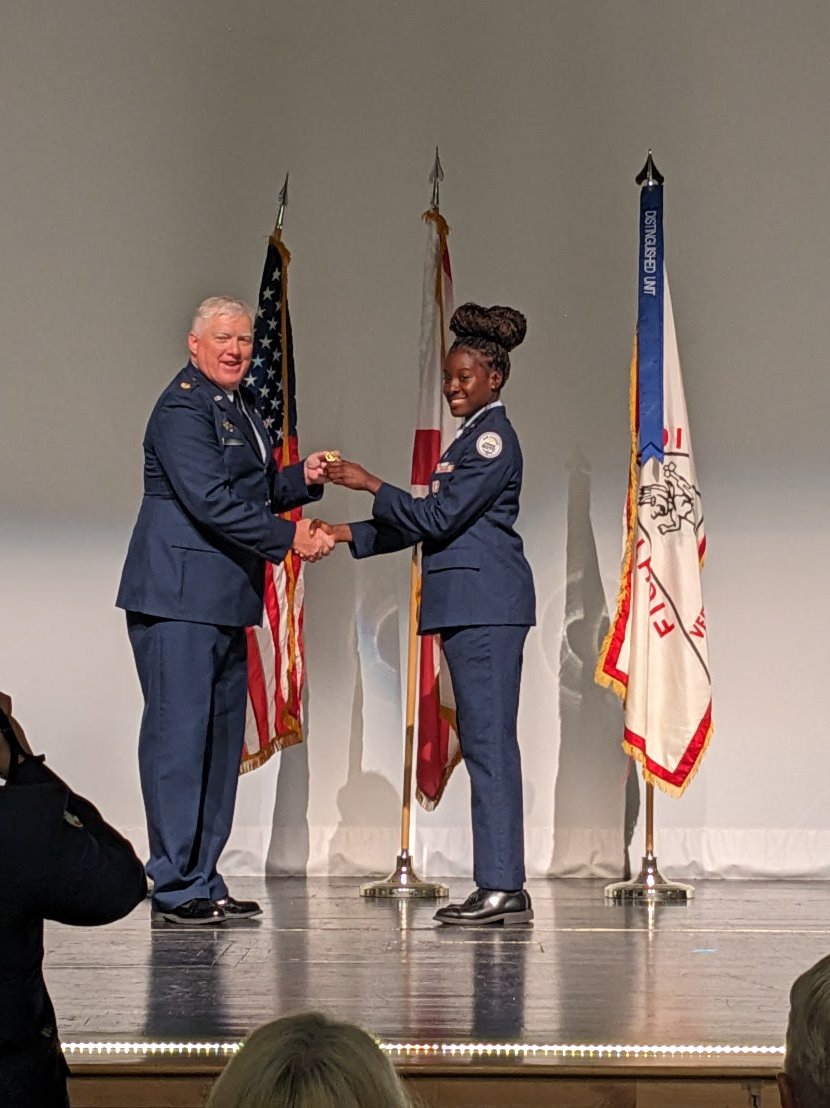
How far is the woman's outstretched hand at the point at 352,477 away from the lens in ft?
13.6

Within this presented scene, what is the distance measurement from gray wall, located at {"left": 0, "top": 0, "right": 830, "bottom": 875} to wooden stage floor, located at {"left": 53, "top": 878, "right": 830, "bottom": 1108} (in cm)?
99

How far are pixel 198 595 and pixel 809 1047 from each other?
9.24 feet

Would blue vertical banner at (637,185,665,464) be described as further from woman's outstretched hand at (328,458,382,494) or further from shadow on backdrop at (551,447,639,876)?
woman's outstretched hand at (328,458,382,494)

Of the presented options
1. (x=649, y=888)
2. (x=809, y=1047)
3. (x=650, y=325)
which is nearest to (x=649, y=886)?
(x=649, y=888)

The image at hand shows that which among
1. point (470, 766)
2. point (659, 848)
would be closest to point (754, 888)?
point (659, 848)

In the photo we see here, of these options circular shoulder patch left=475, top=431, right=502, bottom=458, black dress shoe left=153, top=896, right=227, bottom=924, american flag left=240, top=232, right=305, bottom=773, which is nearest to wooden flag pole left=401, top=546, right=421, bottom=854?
american flag left=240, top=232, right=305, bottom=773

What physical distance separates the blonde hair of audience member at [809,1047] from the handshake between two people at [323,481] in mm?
2789

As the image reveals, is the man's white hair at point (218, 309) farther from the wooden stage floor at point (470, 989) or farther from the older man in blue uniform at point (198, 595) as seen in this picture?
the wooden stage floor at point (470, 989)

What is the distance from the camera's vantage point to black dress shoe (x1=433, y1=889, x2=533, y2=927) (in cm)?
381

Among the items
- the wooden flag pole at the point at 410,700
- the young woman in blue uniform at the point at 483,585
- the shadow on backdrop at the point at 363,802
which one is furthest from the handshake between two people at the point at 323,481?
the shadow on backdrop at the point at 363,802

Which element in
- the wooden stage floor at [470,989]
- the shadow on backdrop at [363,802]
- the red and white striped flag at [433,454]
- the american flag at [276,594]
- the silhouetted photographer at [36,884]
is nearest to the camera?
the silhouetted photographer at [36,884]

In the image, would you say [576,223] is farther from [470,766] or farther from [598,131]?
[470,766]

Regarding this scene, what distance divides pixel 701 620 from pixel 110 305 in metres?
2.30

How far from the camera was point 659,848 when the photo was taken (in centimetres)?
529
